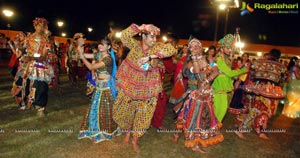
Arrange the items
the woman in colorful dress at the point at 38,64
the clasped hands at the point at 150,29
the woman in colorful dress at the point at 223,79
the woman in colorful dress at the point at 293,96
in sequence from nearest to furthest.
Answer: the clasped hands at the point at 150,29, the woman in colorful dress at the point at 223,79, the woman in colorful dress at the point at 38,64, the woman in colorful dress at the point at 293,96

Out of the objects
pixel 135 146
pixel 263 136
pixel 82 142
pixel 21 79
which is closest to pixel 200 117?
pixel 135 146

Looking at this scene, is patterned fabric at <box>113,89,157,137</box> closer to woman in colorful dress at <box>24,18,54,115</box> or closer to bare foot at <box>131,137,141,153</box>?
bare foot at <box>131,137,141,153</box>

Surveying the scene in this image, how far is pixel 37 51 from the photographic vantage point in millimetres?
5273

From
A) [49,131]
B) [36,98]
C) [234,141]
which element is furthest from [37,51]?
[234,141]

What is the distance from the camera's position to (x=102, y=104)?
417 centimetres

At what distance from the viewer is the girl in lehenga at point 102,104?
407 cm

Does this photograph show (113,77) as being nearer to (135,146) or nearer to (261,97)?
(135,146)

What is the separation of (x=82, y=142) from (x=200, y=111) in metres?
1.97

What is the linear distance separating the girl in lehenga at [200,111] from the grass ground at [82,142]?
0.22 m

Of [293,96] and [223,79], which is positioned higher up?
[223,79]

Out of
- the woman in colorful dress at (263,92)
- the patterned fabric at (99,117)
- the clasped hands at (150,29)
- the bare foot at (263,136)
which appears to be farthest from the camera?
the bare foot at (263,136)

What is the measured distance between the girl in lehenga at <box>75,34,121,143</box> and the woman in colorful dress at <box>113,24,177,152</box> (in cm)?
19

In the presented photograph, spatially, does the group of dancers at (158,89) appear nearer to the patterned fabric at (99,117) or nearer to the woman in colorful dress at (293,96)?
the patterned fabric at (99,117)

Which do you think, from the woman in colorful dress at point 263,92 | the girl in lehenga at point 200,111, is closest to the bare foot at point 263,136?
the woman in colorful dress at point 263,92
